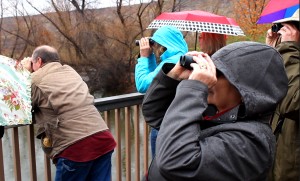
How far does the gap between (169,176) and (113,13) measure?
22799mm

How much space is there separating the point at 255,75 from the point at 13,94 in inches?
53.0

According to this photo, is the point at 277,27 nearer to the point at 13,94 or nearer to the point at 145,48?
the point at 145,48

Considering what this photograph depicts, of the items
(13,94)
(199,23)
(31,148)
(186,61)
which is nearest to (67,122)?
(31,148)

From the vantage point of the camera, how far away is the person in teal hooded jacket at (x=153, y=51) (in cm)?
Result: 268

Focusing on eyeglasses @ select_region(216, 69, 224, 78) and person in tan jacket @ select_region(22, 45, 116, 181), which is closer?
eyeglasses @ select_region(216, 69, 224, 78)

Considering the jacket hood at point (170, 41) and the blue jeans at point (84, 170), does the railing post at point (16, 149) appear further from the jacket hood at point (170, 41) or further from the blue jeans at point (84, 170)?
the jacket hood at point (170, 41)

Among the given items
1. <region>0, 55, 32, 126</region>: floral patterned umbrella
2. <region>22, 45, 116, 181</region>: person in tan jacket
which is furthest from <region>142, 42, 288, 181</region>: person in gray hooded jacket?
<region>22, 45, 116, 181</region>: person in tan jacket

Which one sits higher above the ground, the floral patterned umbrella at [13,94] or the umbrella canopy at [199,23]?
the umbrella canopy at [199,23]

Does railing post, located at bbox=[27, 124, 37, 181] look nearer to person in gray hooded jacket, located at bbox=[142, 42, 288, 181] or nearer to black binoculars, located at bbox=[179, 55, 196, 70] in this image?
person in gray hooded jacket, located at bbox=[142, 42, 288, 181]

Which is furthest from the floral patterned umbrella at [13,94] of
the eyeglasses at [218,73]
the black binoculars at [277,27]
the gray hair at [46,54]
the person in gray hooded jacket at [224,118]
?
the black binoculars at [277,27]

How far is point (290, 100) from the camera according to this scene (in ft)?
6.23

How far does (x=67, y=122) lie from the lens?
2.43m

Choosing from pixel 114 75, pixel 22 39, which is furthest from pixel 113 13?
pixel 22 39

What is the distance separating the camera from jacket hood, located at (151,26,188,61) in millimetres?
2727
